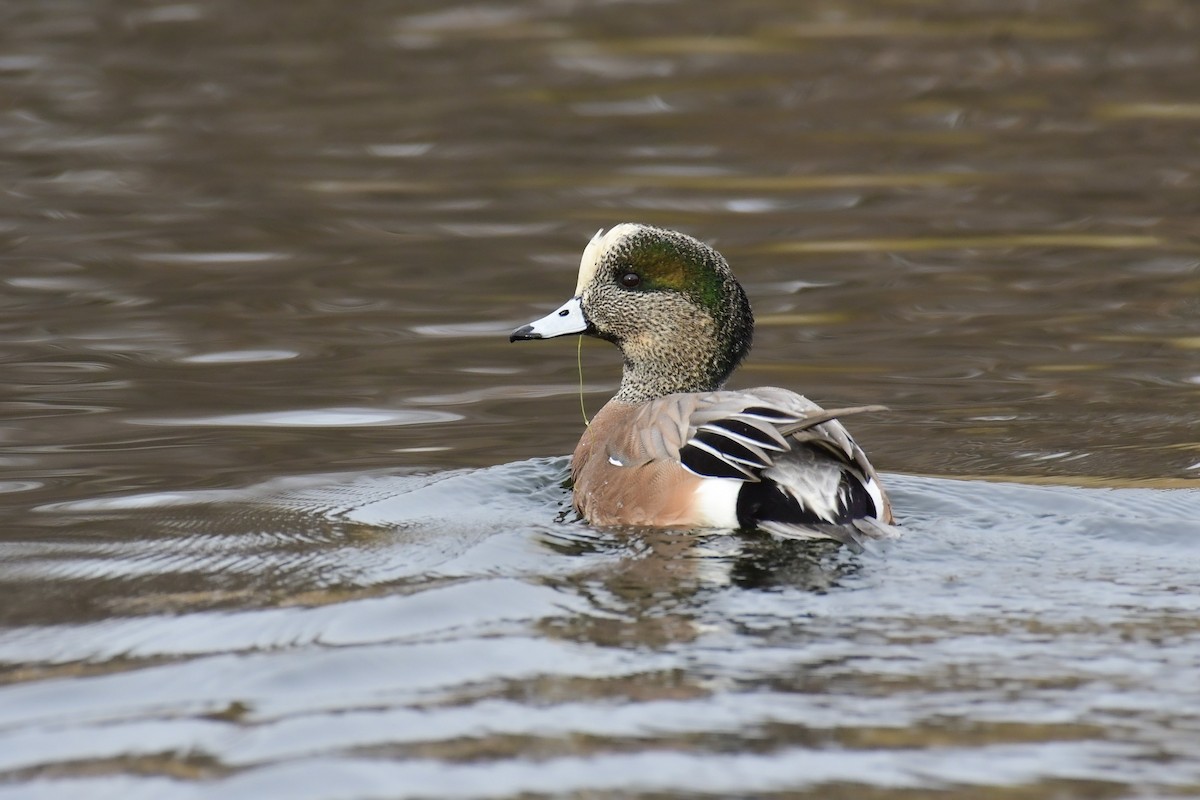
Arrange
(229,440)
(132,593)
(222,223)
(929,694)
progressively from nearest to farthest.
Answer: (929,694), (132,593), (229,440), (222,223)

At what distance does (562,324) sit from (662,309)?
1.31 ft

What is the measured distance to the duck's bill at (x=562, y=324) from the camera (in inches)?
277

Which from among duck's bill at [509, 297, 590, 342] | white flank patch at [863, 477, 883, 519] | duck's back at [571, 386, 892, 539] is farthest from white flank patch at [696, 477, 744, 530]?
duck's bill at [509, 297, 590, 342]

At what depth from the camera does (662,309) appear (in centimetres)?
707

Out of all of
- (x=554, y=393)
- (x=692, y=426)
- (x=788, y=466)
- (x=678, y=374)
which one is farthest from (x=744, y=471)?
(x=554, y=393)

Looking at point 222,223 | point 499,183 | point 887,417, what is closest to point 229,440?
point 887,417

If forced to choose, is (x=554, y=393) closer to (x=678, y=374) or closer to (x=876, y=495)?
(x=678, y=374)

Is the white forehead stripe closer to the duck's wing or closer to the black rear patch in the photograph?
the duck's wing

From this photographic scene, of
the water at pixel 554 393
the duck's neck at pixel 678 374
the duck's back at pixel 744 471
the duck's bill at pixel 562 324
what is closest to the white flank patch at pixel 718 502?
the duck's back at pixel 744 471

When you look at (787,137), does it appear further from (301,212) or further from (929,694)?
(929,694)

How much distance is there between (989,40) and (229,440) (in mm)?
9760

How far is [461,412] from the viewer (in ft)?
27.3

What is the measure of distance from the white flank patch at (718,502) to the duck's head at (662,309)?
1.19 meters

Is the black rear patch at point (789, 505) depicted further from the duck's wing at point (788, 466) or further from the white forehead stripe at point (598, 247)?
the white forehead stripe at point (598, 247)
